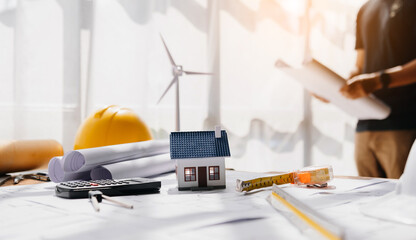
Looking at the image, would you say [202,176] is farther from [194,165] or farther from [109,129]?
[109,129]

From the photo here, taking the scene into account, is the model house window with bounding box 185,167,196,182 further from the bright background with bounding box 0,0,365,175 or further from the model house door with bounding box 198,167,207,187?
the bright background with bounding box 0,0,365,175

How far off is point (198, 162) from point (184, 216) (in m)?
0.23

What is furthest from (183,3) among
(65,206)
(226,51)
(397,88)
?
(65,206)

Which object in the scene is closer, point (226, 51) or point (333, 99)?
point (333, 99)

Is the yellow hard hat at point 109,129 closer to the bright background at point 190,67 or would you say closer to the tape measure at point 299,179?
the tape measure at point 299,179

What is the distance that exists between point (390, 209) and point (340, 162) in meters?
2.28

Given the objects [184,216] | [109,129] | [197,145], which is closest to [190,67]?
[109,129]

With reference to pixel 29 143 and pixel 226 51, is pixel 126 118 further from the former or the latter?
pixel 226 51

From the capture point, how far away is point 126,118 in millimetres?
1064

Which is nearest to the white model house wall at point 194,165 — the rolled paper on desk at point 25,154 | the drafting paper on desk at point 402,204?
the drafting paper on desk at point 402,204

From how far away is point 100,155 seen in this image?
0.84 m

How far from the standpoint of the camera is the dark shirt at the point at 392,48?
180cm

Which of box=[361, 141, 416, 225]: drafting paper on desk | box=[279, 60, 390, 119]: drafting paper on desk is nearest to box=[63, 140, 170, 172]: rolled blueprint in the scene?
box=[361, 141, 416, 225]: drafting paper on desk

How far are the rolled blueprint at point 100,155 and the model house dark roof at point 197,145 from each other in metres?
0.19
